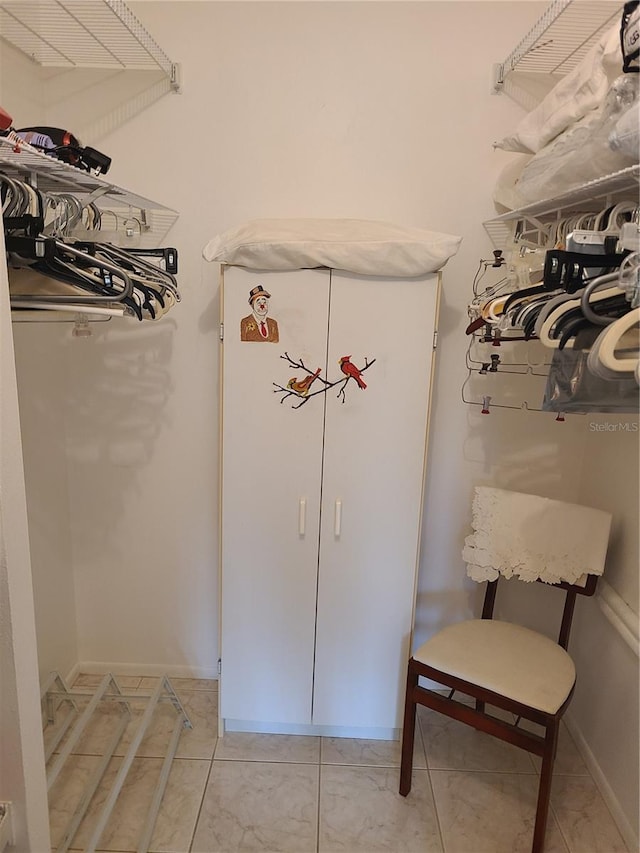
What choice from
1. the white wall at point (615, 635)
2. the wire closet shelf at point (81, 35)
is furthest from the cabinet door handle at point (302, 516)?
the wire closet shelf at point (81, 35)

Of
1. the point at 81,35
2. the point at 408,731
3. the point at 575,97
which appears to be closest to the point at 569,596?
the point at 408,731

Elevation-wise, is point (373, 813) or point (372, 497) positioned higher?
point (372, 497)

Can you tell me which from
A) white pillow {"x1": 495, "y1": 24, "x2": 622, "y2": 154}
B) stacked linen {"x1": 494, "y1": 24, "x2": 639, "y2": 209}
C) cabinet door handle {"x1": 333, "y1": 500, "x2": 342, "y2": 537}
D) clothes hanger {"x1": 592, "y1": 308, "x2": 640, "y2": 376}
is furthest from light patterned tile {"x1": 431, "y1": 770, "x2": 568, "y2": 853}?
white pillow {"x1": 495, "y1": 24, "x2": 622, "y2": 154}

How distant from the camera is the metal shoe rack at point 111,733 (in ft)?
5.59

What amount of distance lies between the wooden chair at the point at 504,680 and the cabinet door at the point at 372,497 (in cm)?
21

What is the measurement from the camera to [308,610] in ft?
6.67

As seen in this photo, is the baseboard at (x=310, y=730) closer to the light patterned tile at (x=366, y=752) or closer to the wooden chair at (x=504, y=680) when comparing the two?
the light patterned tile at (x=366, y=752)

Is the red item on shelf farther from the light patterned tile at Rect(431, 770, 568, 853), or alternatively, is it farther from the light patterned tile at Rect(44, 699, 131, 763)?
the light patterned tile at Rect(431, 770, 568, 853)

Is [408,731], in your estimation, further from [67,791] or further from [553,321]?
[553,321]

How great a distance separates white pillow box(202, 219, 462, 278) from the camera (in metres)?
1.73

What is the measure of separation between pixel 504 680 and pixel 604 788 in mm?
660

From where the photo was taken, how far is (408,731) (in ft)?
6.18

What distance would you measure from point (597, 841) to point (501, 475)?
4.10 feet

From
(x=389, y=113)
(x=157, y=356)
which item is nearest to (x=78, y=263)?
(x=157, y=356)
